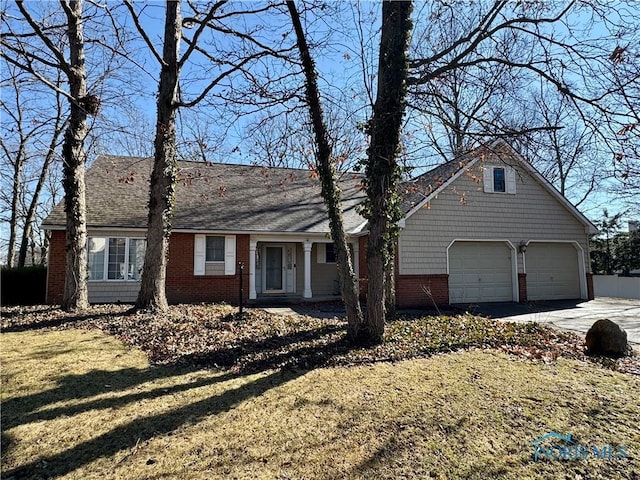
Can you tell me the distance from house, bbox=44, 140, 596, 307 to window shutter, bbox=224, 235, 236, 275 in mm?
37

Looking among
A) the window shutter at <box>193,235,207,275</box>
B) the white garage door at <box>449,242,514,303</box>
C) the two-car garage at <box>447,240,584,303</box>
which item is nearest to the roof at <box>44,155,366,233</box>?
the window shutter at <box>193,235,207,275</box>

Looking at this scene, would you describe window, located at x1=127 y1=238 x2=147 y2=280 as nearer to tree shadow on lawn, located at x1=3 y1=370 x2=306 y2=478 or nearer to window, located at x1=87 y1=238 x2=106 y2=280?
window, located at x1=87 y1=238 x2=106 y2=280

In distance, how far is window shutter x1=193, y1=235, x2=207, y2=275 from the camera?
1341 centimetres

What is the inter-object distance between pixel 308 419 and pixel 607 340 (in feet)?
20.3

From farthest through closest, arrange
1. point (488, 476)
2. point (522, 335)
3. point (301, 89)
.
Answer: point (522, 335), point (301, 89), point (488, 476)

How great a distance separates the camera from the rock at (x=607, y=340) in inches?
271

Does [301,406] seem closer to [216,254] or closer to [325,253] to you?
[216,254]

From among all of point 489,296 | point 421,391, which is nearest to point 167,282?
point 421,391

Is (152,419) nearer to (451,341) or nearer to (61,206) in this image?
(451,341)

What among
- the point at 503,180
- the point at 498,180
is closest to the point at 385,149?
the point at 498,180

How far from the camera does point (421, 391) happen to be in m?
4.85

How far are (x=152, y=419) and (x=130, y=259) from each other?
408 inches

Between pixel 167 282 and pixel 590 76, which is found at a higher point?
pixel 590 76

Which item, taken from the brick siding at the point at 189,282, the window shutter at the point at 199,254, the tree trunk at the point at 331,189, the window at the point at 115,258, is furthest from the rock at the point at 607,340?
the window at the point at 115,258
